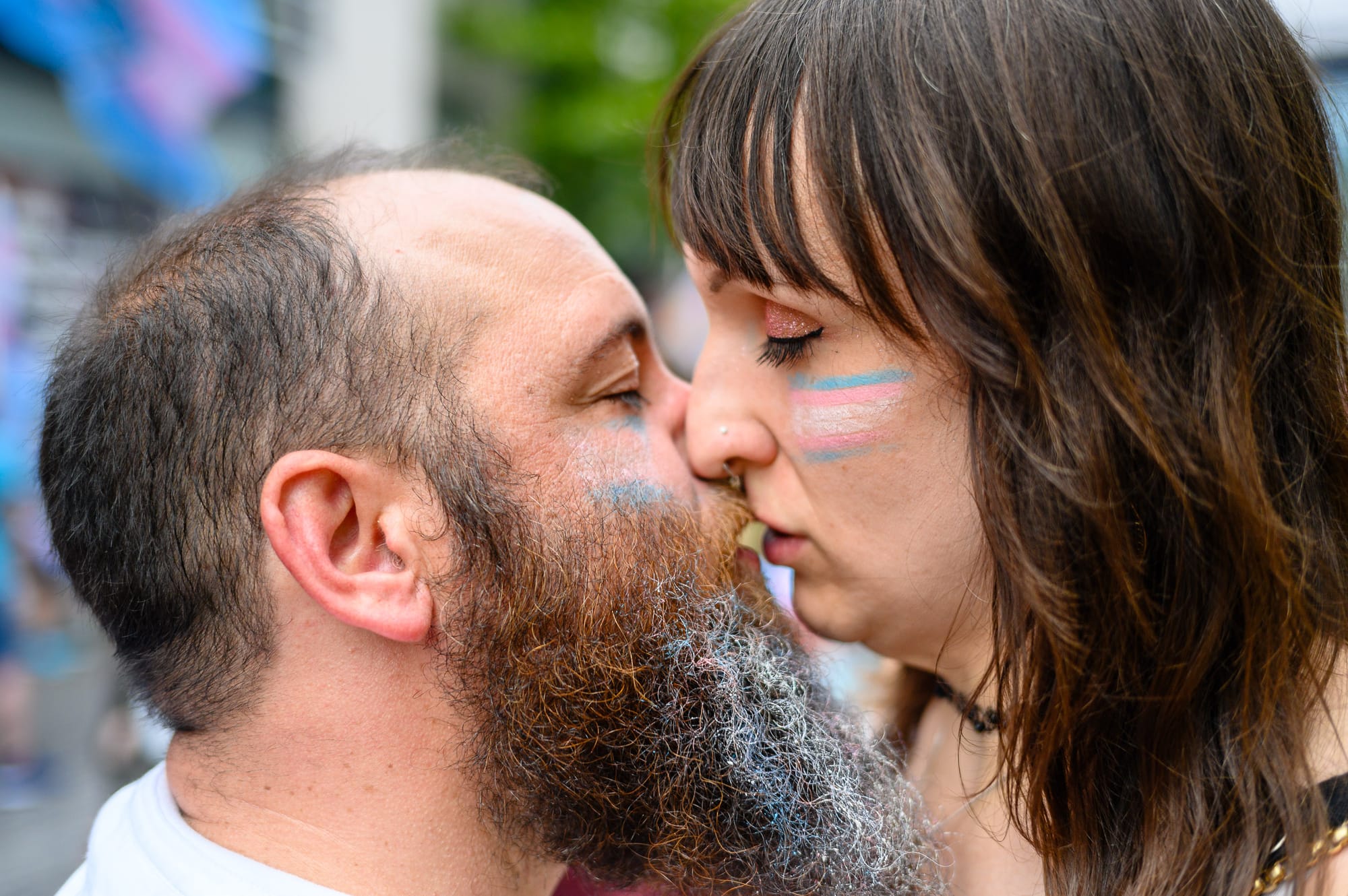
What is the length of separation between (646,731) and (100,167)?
6259 millimetres

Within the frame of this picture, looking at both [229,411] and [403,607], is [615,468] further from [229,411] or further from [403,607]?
[229,411]

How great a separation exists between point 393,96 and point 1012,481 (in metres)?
8.63

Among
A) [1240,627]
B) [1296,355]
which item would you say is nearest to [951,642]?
[1240,627]

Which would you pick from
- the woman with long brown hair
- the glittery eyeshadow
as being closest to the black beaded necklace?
the woman with long brown hair

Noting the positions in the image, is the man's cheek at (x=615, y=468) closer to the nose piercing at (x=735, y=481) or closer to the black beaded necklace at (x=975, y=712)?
the nose piercing at (x=735, y=481)

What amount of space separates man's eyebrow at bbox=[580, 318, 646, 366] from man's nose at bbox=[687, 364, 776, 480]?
213mm

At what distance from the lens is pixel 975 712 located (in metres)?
2.06

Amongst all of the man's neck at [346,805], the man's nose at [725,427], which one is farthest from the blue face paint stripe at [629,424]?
the man's neck at [346,805]

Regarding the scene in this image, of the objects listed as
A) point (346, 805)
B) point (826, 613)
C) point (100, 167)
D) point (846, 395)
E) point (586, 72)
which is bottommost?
point (586, 72)

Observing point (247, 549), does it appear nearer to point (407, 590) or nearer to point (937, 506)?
point (407, 590)

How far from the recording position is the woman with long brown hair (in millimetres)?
1573

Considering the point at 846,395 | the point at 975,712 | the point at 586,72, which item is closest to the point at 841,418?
the point at 846,395

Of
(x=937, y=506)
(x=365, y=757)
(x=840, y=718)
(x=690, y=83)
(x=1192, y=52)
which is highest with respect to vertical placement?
(x=1192, y=52)

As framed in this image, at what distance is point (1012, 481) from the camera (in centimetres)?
167
